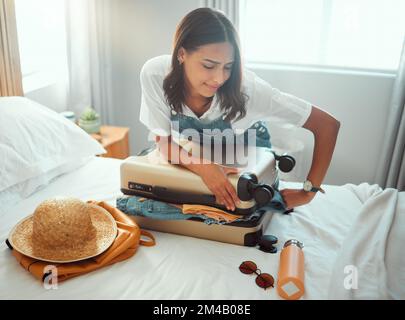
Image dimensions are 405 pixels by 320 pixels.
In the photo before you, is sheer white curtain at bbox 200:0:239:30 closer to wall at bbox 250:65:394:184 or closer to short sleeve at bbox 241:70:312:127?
wall at bbox 250:65:394:184

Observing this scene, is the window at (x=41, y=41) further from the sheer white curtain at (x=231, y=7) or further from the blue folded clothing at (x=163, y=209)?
the blue folded clothing at (x=163, y=209)

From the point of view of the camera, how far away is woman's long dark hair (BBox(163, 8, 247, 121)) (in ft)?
5.43

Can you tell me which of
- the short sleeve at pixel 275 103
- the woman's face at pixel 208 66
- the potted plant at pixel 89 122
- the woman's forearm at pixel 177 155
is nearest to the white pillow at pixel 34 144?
the potted plant at pixel 89 122

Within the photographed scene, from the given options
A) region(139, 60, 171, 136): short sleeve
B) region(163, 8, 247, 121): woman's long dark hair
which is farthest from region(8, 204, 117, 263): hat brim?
region(163, 8, 247, 121): woman's long dark hair

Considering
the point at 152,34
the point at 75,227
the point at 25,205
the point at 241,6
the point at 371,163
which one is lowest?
the point at 371,163

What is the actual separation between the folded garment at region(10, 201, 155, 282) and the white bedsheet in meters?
0.02

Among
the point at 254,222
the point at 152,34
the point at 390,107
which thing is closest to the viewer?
the point at 254,222

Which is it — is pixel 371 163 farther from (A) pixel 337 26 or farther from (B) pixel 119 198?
(B) pixel 119 198

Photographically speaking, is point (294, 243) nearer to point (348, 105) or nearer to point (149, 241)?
point (149, 241)

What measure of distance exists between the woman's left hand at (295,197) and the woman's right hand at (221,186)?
295 millimetres

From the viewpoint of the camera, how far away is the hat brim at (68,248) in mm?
1460

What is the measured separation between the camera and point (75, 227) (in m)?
1.49
